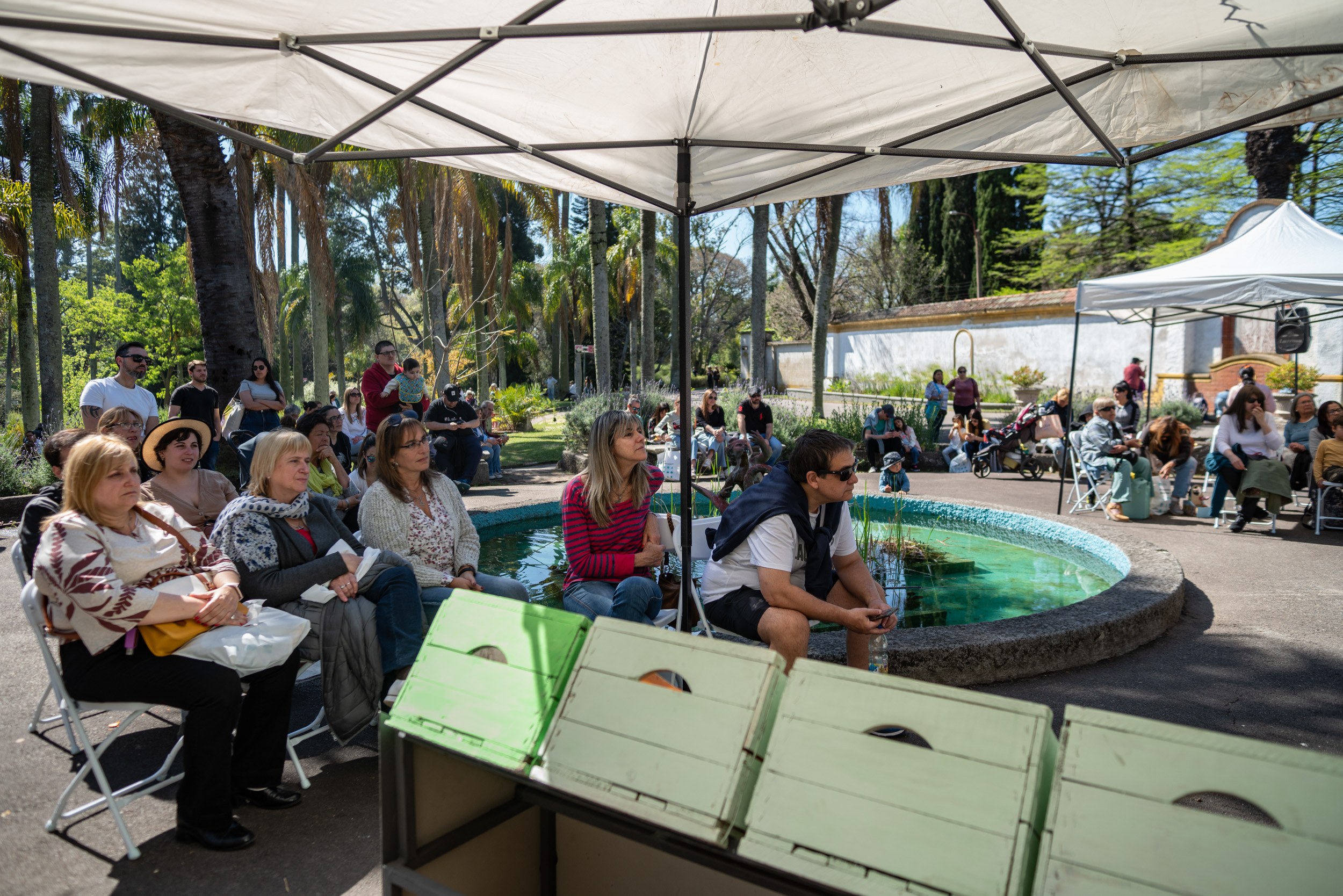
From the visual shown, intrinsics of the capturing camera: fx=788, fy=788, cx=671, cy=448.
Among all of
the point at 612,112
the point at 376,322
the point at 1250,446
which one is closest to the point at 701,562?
the point at 612,112

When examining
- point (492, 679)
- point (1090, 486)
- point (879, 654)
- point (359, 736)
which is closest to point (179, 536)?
point (359, 736)

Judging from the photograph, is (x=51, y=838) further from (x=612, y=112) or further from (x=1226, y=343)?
(x=1226, y=343)

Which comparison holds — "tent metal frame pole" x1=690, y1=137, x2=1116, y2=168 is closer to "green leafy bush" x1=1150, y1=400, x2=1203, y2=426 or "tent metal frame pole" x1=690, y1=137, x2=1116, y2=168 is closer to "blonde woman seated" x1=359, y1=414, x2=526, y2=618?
"blonde woman seated" x1=359, y1=414, x2=526, y2=618

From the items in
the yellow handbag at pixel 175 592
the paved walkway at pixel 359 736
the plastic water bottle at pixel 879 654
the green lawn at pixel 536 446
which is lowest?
the green lawn at pixel 536 446

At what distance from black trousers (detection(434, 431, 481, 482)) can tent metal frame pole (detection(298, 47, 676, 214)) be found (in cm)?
569

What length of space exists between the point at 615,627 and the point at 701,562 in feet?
12.0

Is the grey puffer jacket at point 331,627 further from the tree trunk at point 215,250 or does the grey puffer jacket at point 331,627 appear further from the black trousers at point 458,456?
the black trousers at point 458,456

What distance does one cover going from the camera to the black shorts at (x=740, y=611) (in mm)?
3434

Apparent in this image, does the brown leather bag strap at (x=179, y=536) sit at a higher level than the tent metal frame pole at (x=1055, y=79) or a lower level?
lower

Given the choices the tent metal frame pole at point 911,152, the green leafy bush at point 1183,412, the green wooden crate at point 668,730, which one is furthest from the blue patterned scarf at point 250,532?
the green leafy bush at point 1183,412

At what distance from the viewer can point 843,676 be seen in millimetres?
1630

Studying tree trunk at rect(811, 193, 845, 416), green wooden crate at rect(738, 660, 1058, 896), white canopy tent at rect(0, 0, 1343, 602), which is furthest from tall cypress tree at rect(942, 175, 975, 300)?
green wooden crate at rect(738, 660, 1058, 896)

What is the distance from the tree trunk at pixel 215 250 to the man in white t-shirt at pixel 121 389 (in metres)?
1.05

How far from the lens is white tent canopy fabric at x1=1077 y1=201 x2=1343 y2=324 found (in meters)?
7.66
